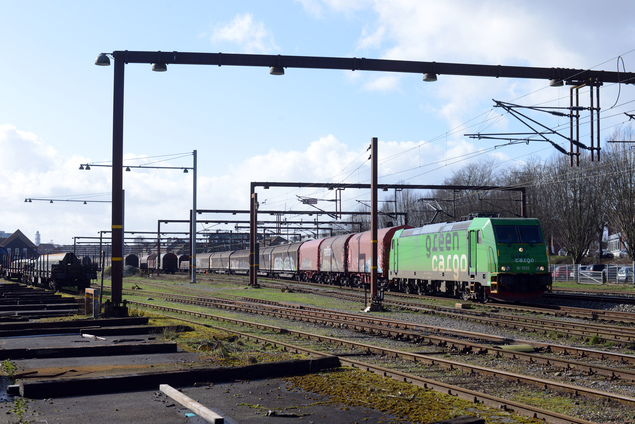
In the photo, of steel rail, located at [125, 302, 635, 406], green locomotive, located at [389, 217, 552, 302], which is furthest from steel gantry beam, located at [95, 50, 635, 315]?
green locomotive, located at [389, 217, 552, 302]

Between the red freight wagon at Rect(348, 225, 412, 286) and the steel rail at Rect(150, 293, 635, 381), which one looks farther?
the red freight wagon at Rect(348, 225, 412, 286)

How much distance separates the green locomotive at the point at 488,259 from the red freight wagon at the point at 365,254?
228 inches

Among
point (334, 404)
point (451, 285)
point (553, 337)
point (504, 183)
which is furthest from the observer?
point (504, 183)

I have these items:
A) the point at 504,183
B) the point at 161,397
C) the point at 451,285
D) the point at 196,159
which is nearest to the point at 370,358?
the point at 161,397

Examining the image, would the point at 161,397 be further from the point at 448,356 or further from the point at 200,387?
the point at 448,356

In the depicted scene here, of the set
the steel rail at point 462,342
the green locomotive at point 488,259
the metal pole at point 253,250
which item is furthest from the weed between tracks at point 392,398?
the metal pole at point 253,250

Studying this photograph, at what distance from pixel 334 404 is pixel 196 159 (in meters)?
40.0

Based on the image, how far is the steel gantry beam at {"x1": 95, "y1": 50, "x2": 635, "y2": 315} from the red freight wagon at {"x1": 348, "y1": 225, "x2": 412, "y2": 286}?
1732cm

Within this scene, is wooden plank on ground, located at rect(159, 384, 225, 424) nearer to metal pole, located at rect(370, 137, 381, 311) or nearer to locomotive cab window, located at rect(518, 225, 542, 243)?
metal pole, located at rect(370, 137, 381, 311)

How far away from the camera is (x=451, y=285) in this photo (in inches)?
1121

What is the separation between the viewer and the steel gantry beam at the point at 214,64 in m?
17.7

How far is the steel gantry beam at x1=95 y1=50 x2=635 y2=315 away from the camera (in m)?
17.7

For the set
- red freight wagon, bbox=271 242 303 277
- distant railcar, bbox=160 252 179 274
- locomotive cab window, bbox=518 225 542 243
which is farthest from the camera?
distant railcar, bbox=160 252 179 274

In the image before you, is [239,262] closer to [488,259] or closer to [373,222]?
[373,222]
